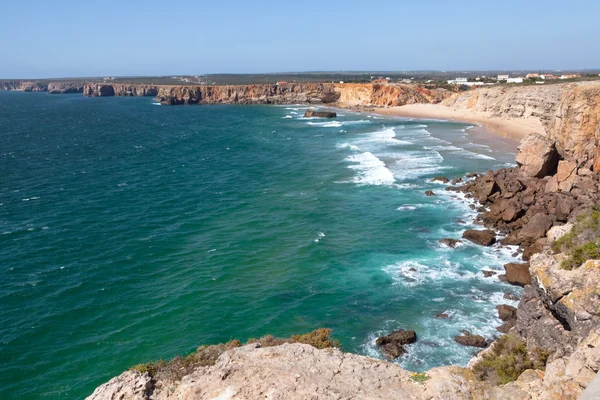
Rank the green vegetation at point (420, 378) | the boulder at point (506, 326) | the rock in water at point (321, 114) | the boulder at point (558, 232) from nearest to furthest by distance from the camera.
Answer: the green vegetation at point (420, 378) → the boulder at point (558, 232) → the boulder at point (506, 326) → the rock in water at point (321, 114)

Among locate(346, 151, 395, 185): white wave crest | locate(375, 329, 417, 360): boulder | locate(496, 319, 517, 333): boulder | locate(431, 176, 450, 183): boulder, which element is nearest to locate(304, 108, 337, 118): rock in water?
locate(346, 151, 395, 185): white wave crest

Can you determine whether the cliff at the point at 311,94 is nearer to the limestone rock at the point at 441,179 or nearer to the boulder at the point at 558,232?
the limestone rock at the point at 441,179

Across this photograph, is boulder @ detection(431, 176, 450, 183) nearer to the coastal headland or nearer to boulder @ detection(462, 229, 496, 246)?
boulder @ detection(462, 229, 496, 246)

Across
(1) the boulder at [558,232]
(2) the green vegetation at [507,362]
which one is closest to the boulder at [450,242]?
(1) the boulder at [558,232]

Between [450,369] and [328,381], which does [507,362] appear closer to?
[450,369]

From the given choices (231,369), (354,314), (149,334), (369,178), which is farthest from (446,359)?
(369,178)

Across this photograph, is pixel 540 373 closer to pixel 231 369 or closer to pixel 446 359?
pixel 231 369

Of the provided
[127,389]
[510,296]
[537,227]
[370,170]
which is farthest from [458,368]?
[370,170]
